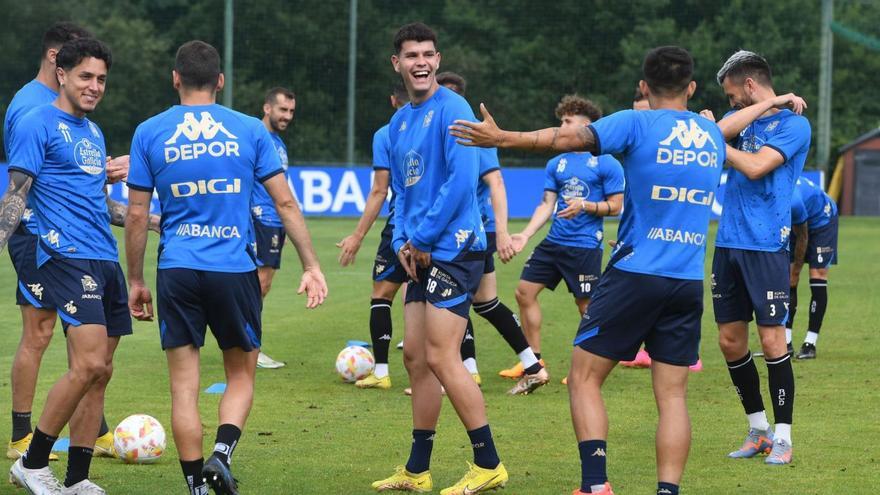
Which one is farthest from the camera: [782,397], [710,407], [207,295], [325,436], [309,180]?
[309,180]

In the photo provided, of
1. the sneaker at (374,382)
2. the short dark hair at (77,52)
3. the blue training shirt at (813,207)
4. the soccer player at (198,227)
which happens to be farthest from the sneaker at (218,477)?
the blue training shirt at (813,207)

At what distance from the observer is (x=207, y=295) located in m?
5.89

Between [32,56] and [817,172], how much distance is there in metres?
24.3

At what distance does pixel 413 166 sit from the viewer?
655 centimetres

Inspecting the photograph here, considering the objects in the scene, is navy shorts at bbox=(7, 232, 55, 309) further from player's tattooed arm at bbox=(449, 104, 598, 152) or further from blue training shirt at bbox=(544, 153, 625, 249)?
blue training shirt at bbox=(544, 153, 625, 249)

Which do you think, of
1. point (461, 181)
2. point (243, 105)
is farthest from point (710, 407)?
point (243, 105)

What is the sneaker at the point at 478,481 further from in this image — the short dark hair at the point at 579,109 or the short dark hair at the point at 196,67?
the short dark hair at the point at 579,109

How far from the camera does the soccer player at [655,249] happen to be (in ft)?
18.8

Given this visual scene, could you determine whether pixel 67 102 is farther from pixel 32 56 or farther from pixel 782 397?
pixel 32 56

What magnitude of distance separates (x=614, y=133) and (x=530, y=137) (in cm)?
37

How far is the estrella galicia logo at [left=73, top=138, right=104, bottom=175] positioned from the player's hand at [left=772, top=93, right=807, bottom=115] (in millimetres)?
3509

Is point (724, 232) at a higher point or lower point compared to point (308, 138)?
higher

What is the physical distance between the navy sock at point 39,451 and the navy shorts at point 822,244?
7.25 meters

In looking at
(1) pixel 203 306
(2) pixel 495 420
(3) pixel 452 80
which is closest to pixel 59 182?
(1) pixel 203 306
